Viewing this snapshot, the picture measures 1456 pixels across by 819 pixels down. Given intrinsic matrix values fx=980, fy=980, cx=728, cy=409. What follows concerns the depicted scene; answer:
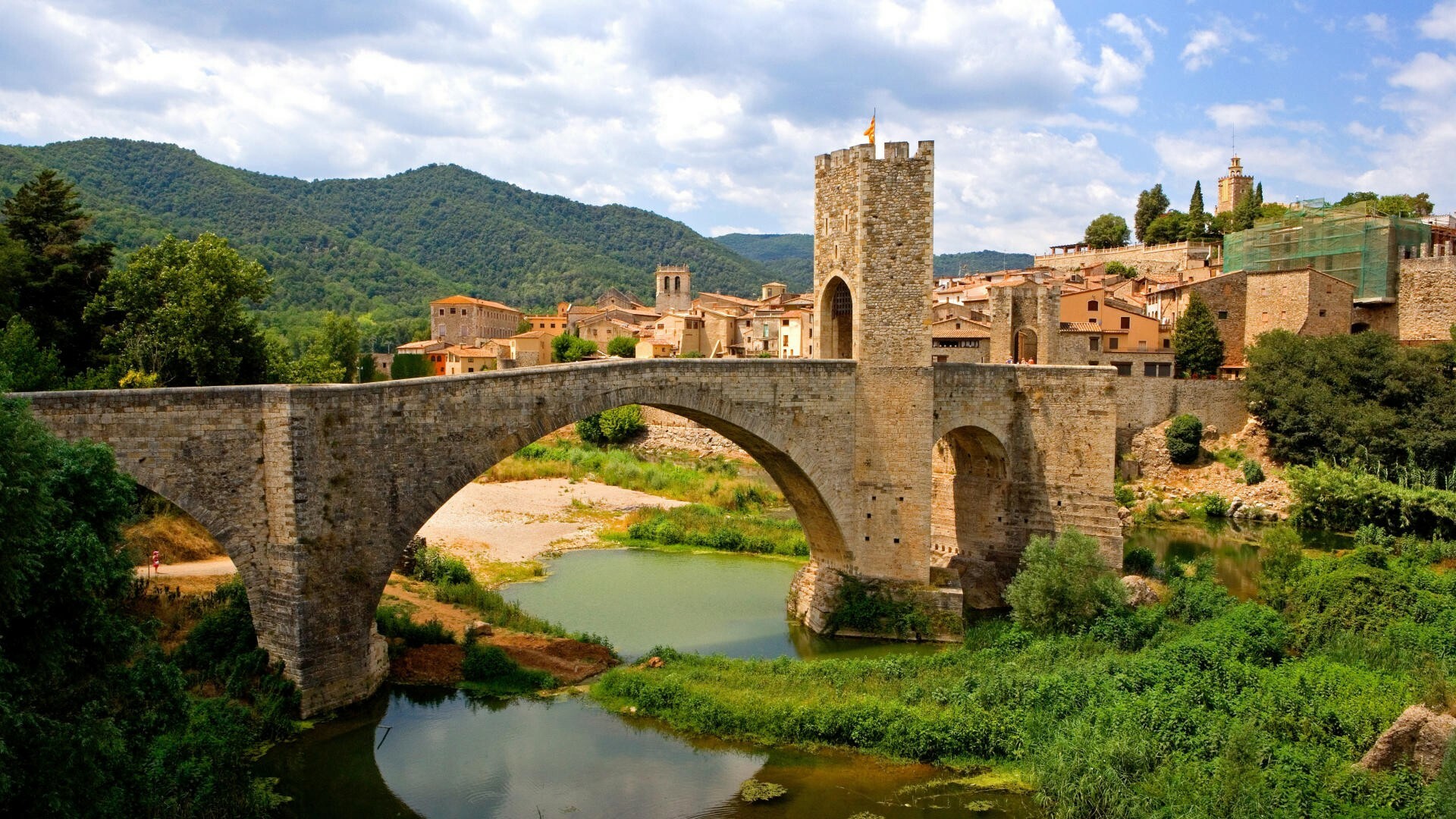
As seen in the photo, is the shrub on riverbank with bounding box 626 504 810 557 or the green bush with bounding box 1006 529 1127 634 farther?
the shrub on riverbank with bounding box 626 504 810 557

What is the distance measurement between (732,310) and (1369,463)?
3599 cm

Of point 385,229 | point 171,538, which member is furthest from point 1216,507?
point 385,229

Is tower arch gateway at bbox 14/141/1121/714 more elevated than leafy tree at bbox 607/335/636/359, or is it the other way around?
leafy tree at bbox 607/335/636/359

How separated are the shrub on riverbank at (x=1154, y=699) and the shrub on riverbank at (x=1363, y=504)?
8.04 meters

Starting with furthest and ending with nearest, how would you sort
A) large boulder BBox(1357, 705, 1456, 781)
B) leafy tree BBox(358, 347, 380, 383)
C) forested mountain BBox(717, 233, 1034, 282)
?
forested mountain BBox(717, 233, 1034, 282) < leafy tree BBox(358, 347, 380, 383) < large boulder BBox(1357, 705, 1456, 781)

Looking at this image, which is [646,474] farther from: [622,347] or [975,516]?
[622,347]

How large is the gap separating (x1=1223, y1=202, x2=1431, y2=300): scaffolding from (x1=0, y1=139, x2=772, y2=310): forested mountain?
56.5 metres

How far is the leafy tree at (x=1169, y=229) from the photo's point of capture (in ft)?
195

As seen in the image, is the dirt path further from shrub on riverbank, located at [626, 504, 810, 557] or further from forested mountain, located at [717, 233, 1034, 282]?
forested mountain, located at [717, 233, 1034, 282]

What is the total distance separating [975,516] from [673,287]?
6382cm

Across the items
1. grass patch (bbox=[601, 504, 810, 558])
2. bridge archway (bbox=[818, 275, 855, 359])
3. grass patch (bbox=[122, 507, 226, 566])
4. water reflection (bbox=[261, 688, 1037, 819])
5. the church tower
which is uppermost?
the church tower

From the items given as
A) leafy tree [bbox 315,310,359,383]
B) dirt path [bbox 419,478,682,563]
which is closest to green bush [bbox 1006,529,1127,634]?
dirt path [bbox 419,478,682,563]

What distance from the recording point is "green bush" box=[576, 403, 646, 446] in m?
43.1

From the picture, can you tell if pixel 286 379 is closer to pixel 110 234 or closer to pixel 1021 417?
pixel 1021 417
